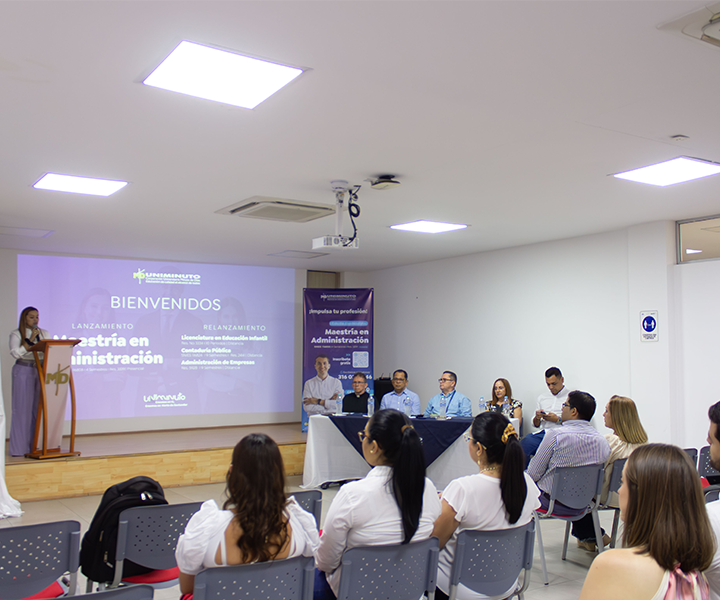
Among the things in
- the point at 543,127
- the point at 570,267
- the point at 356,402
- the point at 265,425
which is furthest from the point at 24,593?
the point at 265,425

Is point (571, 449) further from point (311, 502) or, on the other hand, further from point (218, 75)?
point (218, 75)

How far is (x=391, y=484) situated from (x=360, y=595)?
16.2 inches

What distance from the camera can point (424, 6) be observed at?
211cm

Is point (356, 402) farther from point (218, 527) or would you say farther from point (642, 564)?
point (642, 564)

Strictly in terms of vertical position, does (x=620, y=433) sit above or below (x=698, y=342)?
below

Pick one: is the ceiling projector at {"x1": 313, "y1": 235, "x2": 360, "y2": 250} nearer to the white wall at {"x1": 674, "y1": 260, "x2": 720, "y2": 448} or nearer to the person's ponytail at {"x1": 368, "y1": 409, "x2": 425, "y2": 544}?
the person's ponytail at {"x1": 368, "y1": 409, "x2": 425, "y2": 544}

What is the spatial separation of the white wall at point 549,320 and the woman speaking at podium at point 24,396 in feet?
17.0

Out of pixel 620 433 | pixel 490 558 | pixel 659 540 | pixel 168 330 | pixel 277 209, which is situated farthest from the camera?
pixel 168 330

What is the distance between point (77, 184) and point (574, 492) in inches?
167

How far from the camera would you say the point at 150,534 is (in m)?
2.71

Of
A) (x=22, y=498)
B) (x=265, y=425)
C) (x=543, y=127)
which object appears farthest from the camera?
(x=265, y=425)

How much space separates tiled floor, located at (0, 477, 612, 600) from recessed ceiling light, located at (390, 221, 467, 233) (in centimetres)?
290

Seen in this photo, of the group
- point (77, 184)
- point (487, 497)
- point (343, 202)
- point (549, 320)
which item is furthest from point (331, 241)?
point (549, 320)

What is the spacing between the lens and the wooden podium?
246 inches
